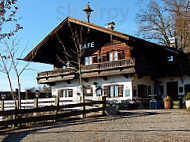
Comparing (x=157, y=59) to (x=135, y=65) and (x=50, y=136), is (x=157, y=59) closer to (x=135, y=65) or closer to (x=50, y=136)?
(x=135, y=65)

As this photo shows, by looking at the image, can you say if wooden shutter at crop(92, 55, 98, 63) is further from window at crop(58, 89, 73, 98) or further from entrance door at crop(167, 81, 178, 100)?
entrance door at crop(167, 81, 178, 100)

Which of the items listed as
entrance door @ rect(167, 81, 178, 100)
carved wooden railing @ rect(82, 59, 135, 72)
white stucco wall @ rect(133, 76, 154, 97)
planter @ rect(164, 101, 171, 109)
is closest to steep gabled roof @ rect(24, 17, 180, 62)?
carved wooden railing @ rect(82, 59, 135, 72)

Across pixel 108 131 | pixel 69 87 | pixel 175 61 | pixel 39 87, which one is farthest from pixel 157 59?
pixel 39 87

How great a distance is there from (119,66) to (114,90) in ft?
8.88

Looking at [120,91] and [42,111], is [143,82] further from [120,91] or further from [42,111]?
[42,111]

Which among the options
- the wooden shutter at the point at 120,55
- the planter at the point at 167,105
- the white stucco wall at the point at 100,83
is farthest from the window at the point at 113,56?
the planter at the point at 167,105

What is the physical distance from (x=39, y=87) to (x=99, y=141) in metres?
42.6

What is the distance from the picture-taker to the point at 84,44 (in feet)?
91.5

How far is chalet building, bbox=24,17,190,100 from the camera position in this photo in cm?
2366

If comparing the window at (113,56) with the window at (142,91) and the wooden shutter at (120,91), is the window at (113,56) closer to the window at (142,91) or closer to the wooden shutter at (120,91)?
the wooden shutter at (120,91)

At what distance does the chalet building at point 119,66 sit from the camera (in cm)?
2366

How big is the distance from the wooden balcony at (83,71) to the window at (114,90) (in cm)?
175

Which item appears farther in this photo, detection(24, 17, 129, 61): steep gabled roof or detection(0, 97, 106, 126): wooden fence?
detection(24, 17, 129, 61): steep gabled roof

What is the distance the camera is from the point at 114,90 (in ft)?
81.5
